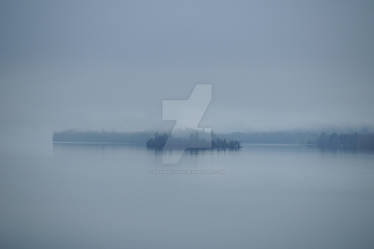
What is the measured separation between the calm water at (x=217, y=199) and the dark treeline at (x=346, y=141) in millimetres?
70

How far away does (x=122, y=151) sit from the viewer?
307 centimetres

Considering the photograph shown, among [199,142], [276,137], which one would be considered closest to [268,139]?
[276,137]

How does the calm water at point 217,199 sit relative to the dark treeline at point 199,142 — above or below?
below

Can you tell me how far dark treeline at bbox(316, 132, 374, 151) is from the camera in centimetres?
299

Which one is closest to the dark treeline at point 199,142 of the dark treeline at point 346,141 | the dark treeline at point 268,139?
the dark treeline at point 268,139

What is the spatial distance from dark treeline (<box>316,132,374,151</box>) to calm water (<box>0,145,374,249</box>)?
7 cm

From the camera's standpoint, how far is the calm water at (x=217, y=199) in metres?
3.01

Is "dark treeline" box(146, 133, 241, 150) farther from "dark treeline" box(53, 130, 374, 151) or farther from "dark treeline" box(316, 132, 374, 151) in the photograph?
"dark treeline" box(316, 132, 374, 151)

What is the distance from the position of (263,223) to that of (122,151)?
4.02ft

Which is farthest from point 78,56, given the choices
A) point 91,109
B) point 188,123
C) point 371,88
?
point 371,88

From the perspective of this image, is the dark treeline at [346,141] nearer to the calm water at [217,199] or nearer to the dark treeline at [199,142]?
the calm water at [217,199]

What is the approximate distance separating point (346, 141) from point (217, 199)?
1.08 meters

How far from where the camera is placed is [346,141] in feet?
9.84

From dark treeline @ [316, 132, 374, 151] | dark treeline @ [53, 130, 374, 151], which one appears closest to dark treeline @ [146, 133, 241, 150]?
dark treeline @ [53, 130, 374, 151]
